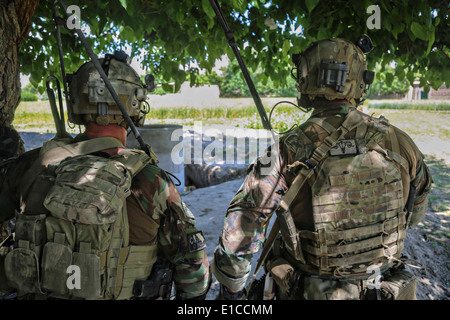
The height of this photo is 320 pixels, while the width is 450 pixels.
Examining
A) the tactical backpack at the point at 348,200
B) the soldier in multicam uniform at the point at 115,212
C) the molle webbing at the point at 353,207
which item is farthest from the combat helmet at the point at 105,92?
the molle webbing at the point at 353,207

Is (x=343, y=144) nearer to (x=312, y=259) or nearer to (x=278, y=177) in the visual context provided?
(x=278, y=177)

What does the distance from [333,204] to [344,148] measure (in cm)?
29

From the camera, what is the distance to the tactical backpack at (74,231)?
150 centimetres

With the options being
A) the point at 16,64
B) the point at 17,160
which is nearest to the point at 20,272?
the point at 17,160

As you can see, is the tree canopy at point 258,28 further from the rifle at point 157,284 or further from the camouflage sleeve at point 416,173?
the rifle at point 157,284

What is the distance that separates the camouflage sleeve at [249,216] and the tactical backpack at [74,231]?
0.53 metres

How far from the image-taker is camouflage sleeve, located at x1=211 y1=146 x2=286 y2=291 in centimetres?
192

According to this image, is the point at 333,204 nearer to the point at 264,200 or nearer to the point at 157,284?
the point at 264,200

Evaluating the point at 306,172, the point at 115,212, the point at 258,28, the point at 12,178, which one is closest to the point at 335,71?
the point at 306,172

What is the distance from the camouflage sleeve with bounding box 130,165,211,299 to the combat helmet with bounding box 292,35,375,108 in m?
1.02

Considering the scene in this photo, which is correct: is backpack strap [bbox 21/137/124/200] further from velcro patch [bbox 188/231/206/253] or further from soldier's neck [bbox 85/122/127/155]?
velcro patch [bbox 188/231/206/253]

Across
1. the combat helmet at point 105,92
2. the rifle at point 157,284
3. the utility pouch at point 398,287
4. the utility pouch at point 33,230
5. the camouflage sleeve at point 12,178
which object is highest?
the combat helmet at point 105,92

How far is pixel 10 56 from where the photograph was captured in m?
2.44

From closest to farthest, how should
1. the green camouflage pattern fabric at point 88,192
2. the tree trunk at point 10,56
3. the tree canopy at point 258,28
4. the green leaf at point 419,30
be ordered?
the green camouflage pattern fabric at point 88,192
the tree trunk at point 10,56
the green leaf at point 419,30
the tree canopy at point 258,28
